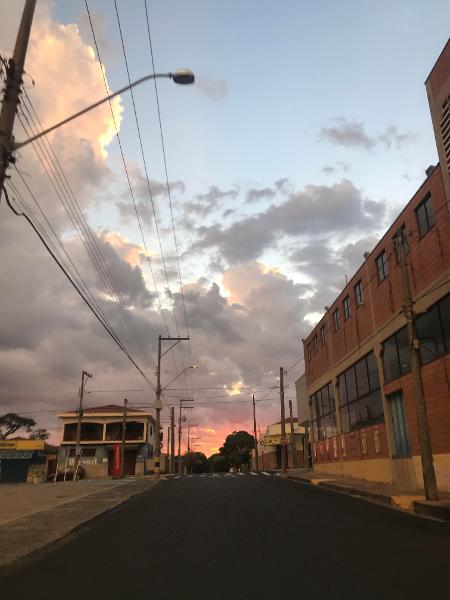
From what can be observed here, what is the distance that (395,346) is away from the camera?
23.3 metres

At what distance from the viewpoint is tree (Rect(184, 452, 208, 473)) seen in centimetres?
11362

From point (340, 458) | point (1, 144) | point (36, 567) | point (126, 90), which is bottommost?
point (36, 567)

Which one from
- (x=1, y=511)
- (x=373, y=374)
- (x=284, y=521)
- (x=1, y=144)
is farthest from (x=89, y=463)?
(x=1, y=144)

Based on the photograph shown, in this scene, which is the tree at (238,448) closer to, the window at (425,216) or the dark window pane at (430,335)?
the dark window pane at (430,335)

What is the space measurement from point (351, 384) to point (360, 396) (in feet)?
7.25

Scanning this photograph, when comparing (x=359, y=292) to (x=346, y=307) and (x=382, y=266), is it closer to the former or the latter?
(x=346, y=307)

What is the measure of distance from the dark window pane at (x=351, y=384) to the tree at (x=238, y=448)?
83123 mm

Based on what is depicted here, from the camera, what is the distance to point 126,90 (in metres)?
10.6

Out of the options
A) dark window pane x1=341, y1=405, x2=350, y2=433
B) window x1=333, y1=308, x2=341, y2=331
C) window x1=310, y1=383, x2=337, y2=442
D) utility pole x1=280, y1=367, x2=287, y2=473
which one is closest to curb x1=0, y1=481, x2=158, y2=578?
dark window pane x1=341, y1=405, x2=350, y2=433

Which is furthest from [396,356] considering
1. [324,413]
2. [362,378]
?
[324,413]

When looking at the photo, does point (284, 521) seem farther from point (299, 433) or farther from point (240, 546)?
point (299, 433)

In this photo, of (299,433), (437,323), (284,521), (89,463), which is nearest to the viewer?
(284,521)

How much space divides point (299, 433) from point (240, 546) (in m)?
80.5

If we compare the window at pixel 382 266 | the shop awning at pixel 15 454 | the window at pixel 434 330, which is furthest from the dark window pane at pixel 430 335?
the shop awning at pixel 15 454
